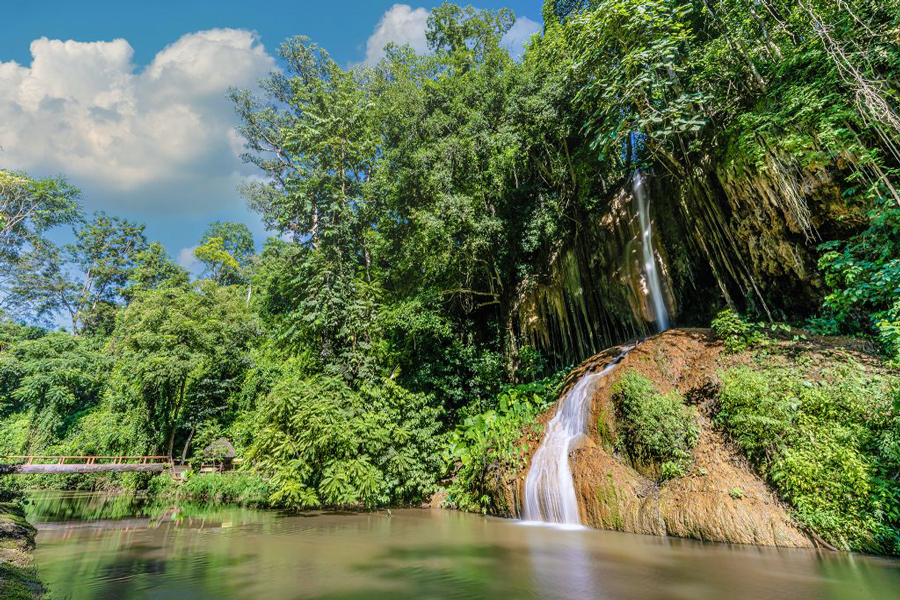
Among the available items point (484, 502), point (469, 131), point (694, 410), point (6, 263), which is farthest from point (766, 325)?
point (6, 263)

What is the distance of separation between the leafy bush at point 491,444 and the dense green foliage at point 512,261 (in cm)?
8

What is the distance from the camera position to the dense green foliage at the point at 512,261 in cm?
624

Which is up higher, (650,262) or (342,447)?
(650,262)

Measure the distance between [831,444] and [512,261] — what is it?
9097 mm

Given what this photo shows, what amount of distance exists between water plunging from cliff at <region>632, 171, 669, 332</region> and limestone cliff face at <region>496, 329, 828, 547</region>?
2.35m

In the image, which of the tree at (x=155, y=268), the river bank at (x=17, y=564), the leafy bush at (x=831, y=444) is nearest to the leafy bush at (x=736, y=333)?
the leafy bush at (x=831, y=444)

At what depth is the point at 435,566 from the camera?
4406 mm

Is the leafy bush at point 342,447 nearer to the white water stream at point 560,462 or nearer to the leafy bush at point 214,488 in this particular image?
the leafy bush at point 214,488

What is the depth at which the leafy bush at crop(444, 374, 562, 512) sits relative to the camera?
8.34 m

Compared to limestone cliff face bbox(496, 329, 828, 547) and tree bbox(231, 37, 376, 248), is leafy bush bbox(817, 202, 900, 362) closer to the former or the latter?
limestone cliff face bbox(496, 329, 828, 547)

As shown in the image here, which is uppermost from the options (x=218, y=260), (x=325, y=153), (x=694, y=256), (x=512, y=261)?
(x=218, y=260)

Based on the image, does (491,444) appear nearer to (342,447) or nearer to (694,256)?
(342,447)

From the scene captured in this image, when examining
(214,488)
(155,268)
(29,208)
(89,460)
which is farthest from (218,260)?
(214,488)

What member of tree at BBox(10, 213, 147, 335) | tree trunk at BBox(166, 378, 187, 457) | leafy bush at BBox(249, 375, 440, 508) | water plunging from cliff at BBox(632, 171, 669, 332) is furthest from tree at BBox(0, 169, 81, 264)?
water plunging from cliff at BBox(632, 171, 669, 332)
